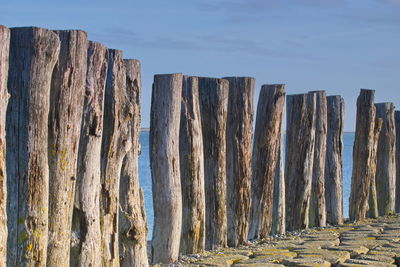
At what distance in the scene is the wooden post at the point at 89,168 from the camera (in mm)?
5570

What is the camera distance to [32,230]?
5.10 meters

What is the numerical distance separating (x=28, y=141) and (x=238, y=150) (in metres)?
3.06

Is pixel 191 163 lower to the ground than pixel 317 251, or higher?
higher

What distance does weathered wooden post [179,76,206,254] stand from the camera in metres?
7.04

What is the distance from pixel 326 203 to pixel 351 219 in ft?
2.10

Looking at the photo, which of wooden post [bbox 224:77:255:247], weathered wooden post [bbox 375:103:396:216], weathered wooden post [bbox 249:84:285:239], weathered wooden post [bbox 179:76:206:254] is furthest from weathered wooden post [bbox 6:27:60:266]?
weathered wooden post [bbox 375:103:396:216]

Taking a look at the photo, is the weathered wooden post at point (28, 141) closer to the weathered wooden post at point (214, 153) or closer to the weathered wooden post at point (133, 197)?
the weathered wooden post at point (133, 197)

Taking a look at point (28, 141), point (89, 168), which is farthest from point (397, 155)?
point (28, 141)

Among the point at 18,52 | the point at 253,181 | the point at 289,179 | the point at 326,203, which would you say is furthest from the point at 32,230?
the point at 326,203

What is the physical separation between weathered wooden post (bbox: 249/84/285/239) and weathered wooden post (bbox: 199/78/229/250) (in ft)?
2.93

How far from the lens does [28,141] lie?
16.6 feet

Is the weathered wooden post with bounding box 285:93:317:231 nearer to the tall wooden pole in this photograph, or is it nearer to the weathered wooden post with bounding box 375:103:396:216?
the weathered wooden post with bounding box 375:103:396:216

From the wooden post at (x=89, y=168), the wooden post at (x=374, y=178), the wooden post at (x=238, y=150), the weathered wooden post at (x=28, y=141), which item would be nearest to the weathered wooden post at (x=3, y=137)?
the weathered wooden post at (x=28, y=141)

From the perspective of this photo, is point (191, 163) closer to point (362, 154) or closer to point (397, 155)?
point (362, 154)
